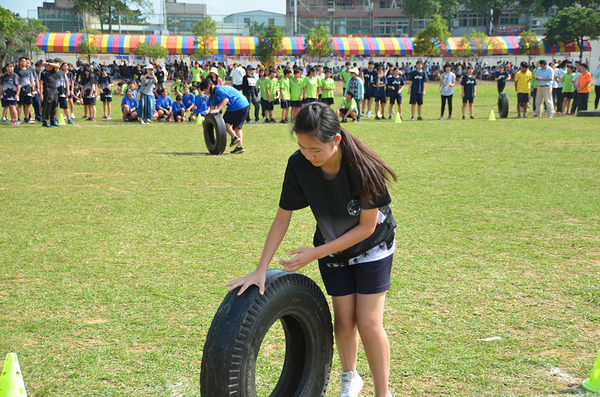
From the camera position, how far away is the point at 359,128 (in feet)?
55.4

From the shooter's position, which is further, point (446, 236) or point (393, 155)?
point (393, 155)

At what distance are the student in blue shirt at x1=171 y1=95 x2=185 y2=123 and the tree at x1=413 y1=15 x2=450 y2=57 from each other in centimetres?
4811

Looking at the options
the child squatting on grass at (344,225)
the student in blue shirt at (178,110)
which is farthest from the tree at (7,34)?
the child squatting on grass at (344,225)

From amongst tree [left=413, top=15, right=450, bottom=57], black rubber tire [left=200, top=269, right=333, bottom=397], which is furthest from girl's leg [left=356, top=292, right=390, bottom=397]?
tree [left=413, top=15, right=450, bottom=57]

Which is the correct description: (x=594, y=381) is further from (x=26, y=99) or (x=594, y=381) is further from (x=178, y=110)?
(x=178, y=110)

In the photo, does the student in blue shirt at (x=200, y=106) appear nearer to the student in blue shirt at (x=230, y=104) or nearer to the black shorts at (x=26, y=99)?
the black shorts at (x=26, y=99)

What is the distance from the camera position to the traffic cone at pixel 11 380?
2662 millimetres

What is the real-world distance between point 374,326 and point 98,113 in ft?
72.6

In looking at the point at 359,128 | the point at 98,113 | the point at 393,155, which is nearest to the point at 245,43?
the point at 98,113

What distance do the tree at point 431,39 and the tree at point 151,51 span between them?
96.6 feet

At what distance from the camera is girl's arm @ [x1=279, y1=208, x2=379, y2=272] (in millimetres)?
2508

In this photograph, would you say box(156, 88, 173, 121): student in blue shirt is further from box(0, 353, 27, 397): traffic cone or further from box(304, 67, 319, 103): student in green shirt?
box(0, 353, 27, 397): traffic cone

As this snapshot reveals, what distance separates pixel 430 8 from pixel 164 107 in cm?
7512

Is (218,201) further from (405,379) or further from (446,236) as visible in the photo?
(405,379)
